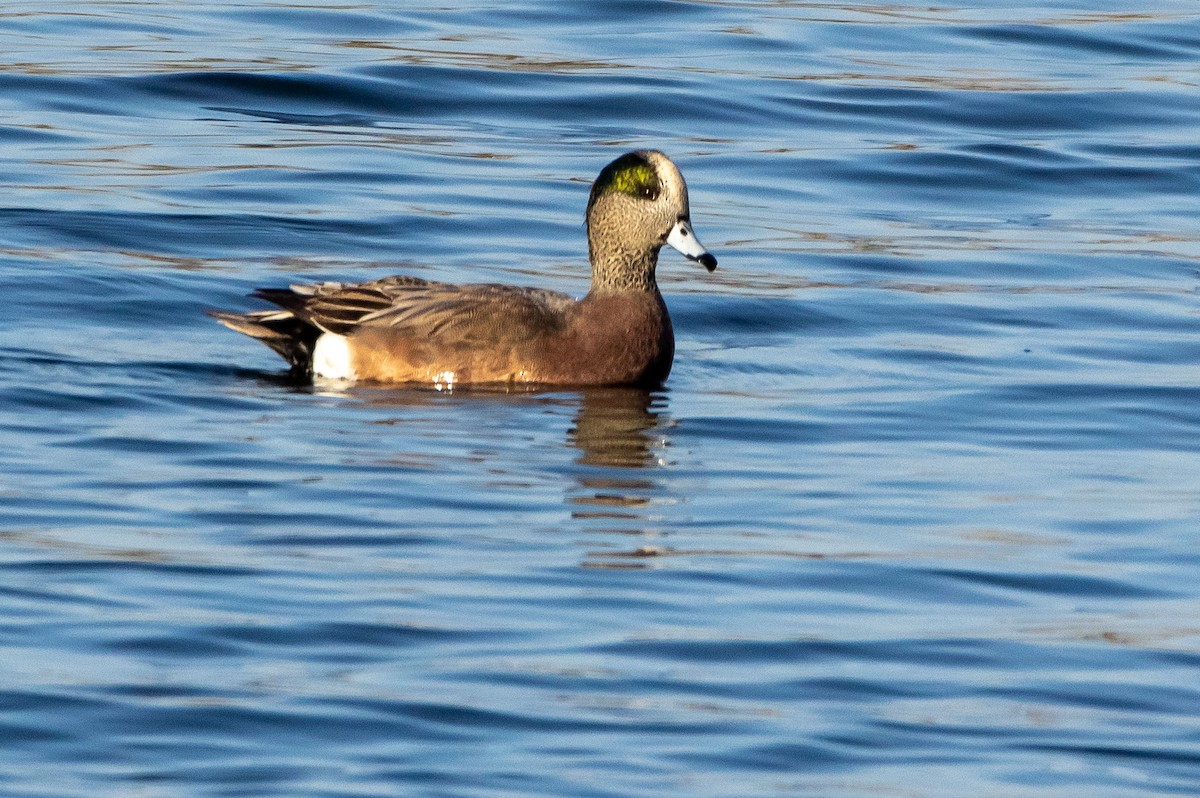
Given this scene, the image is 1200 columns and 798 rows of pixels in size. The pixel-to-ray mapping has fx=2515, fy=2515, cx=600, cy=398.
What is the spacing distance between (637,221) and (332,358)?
1.34 m

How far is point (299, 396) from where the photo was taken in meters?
9.12

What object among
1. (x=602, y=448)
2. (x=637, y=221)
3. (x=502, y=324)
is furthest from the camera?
(x=637, y=221)

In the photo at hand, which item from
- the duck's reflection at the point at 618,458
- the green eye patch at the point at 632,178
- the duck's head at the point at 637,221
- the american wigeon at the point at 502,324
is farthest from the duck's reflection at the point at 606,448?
the green eye patch at the point at 632,178

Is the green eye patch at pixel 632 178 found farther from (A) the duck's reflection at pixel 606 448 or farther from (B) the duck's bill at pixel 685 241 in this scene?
(A) the duck's reflection at pixel 606 448

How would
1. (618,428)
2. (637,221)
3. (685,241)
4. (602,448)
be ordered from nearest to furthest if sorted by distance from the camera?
1. (602,448)
2. (618,428)
3. (685,241)
4. (637,221)

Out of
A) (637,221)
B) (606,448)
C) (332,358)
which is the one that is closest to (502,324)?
(332,358)

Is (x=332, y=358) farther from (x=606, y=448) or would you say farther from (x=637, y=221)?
(x=606, y=448)

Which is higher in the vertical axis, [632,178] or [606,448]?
[632,178]

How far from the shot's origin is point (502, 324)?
927 cm

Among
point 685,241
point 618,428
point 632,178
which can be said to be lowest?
point 618,428

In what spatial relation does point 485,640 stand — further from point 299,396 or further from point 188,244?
point 188,244

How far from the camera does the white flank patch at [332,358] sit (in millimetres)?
9414

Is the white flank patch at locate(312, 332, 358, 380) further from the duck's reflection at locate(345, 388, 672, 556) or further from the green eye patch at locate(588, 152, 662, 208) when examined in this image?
the green eye patch at locate(588, 152, 662, 208)

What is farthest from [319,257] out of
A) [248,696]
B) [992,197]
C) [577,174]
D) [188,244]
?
[248,696]
